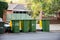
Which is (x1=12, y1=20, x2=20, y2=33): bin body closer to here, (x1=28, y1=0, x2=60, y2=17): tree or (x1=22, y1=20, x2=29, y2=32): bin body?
(x1=22, y1=20, x2=29, y2=32): bin body

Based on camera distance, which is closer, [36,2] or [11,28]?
[11,28]

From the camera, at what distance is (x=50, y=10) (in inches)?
1135

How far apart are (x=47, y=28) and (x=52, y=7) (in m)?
9.29

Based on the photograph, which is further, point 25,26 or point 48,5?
point 48,5

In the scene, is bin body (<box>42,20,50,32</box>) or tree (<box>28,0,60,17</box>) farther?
tree (<box>28,0,60,17</box>)

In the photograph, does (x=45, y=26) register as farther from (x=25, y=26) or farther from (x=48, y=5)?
(x=48, y=5)

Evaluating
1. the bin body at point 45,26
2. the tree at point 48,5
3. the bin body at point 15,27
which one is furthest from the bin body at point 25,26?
the tree at point 48,5

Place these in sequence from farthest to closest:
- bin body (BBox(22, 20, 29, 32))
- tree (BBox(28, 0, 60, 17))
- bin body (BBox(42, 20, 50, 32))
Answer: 1. tree (BBox(28, 0, 60, 17))
2. bin body (BBox(42, 20, 50, 32))
3. bin body (BBox(22, 20, 29, 32))

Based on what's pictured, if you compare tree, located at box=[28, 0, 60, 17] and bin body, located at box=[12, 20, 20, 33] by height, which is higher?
tree, located at box=[28, 0, 60, 17]

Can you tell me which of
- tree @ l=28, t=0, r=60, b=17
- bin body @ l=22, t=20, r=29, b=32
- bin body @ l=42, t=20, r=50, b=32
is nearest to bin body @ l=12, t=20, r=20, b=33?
bin body @ l=22, t=20, r=29, b=32

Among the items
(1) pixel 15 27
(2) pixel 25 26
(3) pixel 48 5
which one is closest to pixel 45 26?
(2) pixel 25 26

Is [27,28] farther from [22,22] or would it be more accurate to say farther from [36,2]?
[36,2]

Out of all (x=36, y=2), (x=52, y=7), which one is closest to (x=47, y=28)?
(x=52, y=7)

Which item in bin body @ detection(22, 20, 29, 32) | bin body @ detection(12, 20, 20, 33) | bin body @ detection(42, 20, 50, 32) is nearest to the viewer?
bin body @ detection(12, 20, 20, 33)
